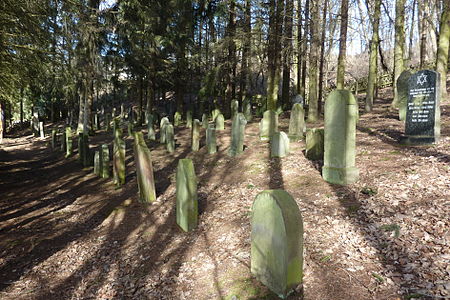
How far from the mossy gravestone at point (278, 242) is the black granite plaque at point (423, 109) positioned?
235 inches

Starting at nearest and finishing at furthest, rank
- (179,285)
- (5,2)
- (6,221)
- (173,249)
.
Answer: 1. (179,285)
2. (173,249)
3. (5,2)
4. (6,221)

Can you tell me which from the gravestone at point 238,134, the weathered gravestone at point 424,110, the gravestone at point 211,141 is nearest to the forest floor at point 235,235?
the weathered gravestone at point 424,110

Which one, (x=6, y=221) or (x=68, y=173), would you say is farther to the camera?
(x=68, y=173)

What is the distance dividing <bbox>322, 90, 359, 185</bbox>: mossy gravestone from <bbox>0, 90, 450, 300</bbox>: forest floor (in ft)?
0.90

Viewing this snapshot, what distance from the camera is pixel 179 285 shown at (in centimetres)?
408

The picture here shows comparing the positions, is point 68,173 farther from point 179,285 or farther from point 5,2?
point 179,285

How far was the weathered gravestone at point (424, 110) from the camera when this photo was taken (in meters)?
7.34

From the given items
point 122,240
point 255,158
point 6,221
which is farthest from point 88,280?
point 255,158

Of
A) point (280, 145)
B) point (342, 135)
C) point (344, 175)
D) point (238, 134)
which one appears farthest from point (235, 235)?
point (238, 134)

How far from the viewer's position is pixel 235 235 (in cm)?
494

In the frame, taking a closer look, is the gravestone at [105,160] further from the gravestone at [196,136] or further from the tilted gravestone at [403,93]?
the tilted gravestone at [403,93]

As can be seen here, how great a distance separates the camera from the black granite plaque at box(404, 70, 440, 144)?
7.34 metres

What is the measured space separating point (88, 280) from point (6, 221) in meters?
4.17

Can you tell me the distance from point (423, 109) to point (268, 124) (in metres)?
4.97
